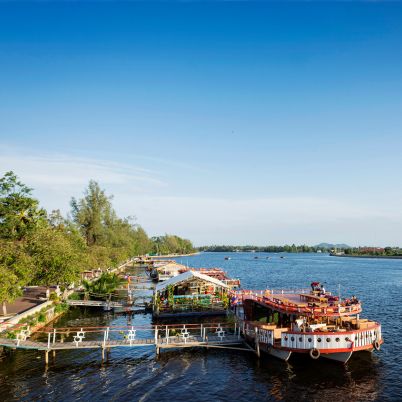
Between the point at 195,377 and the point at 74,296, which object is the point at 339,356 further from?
the point at 74,296

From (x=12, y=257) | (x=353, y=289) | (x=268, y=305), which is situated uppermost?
(x=12, y=257)

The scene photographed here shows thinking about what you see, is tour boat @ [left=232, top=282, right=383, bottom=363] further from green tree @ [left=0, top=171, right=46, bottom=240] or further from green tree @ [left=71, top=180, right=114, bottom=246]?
green tree @ [left=71, top=180, right=114, bottom=246]

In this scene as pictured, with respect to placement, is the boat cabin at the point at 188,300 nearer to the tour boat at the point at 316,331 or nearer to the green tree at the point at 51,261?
the green tree at the point at 51,261

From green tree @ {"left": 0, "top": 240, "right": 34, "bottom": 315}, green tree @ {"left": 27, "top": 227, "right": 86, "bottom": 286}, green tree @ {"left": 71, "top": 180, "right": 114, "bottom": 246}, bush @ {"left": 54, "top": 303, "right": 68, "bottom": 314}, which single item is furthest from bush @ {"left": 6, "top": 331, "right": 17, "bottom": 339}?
green tree @ {"left": 71, "top": 180, "right": 114, "bottom": 246}

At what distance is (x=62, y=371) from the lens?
2853cm

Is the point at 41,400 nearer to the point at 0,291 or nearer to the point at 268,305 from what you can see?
the point at 0,291

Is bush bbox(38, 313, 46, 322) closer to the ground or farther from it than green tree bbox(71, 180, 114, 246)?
closer to the ground

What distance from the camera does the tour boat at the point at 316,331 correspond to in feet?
91.4

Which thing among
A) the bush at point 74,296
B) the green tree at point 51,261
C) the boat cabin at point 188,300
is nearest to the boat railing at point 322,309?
the boat cabin at point 188,300

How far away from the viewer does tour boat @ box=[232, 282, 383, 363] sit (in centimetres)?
2784

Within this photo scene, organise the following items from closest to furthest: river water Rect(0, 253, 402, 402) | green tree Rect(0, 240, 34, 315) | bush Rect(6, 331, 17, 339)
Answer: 1. river water Rect(0, 253, 402, 402)
2. bush Rect(6, 331, 17, 339)
3. green tree Rect(0, 240, 34, 315)

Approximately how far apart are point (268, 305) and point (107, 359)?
15200 mm

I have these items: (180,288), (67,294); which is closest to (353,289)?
(180,288)

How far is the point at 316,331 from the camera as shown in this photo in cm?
2817
